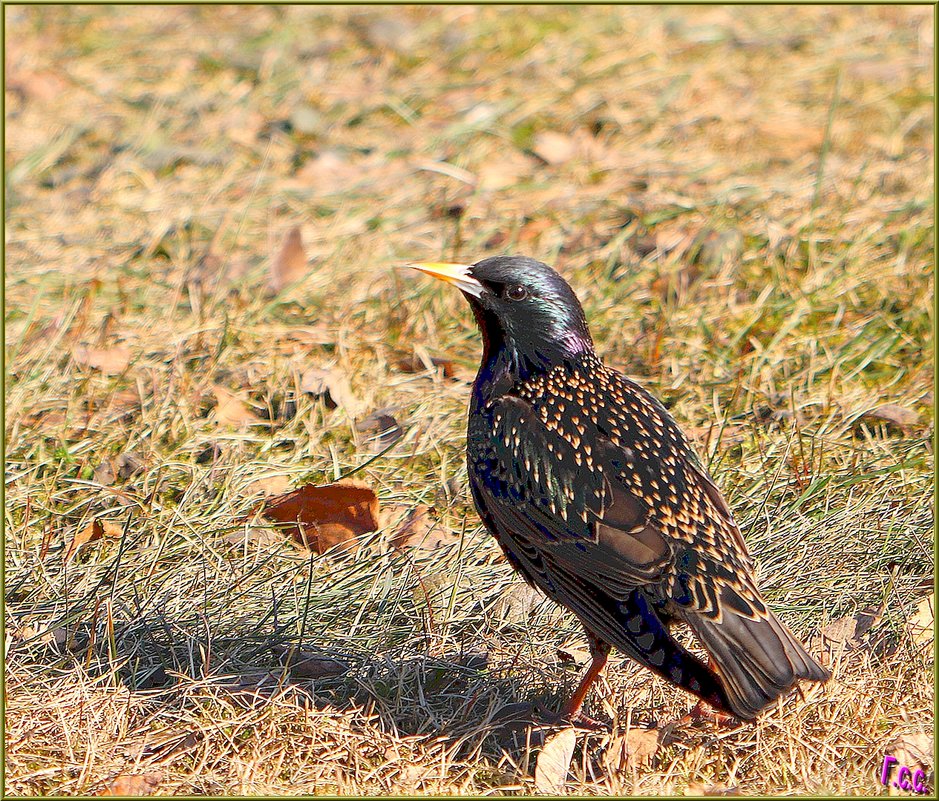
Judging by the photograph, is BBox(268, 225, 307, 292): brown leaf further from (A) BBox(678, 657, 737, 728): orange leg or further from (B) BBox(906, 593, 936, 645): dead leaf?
(B) BBox(906, 593, 936, 645): dead leaf

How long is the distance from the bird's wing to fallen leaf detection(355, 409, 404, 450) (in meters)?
1.00

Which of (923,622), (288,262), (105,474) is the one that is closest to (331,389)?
(105,474)

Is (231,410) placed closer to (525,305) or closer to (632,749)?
(525,305)

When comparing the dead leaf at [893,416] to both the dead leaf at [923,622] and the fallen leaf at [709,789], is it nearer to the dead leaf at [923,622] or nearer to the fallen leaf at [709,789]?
the dead leaf at [923,622]

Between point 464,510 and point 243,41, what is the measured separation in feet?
14.2

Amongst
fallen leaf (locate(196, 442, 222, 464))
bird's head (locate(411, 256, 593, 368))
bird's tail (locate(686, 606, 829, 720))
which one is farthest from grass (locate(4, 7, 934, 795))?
bird's head (locate(411, 256, 593, 368))

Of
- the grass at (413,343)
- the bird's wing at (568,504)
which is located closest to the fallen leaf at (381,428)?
the grass at (413,343)

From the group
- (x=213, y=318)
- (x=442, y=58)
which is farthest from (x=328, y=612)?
(x=442, y=58)

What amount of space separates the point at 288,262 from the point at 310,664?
235 cm

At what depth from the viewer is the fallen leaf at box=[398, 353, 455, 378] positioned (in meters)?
4.88

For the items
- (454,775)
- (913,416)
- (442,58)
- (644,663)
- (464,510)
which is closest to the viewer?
(644,663)

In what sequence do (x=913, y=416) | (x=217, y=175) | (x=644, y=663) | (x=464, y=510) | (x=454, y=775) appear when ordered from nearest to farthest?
(x=644, y=663), (x=454, y=775), (x=464, y=510), (x=913, y=416), (x=217, y=175)

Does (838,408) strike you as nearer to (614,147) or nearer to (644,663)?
(644,663)

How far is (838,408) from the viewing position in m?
4.50
